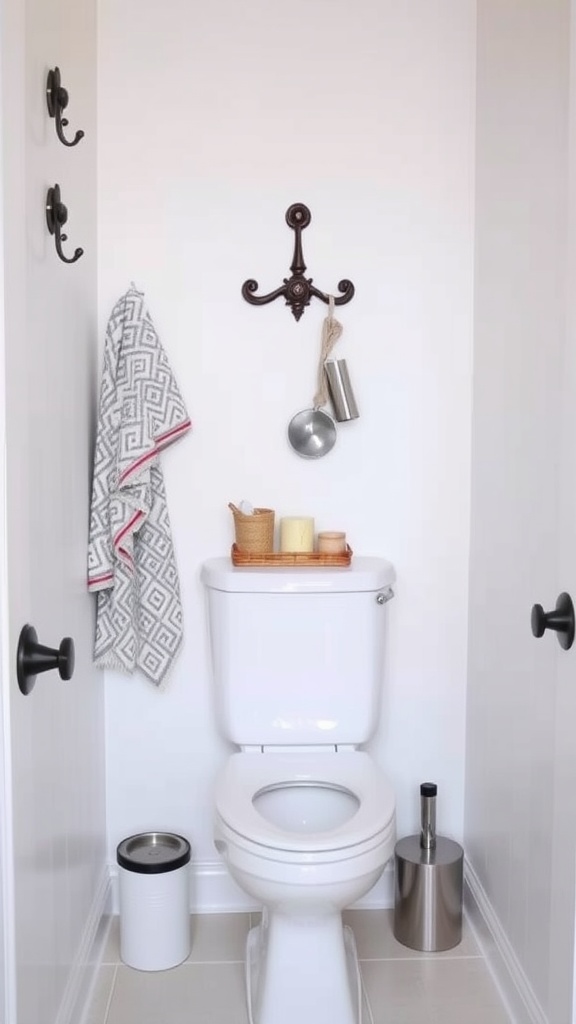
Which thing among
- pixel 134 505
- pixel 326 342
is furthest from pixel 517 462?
pixel 134 505

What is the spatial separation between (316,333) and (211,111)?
0.57 m

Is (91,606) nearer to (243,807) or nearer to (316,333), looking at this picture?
(243,807)

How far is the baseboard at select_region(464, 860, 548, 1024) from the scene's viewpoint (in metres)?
1.77

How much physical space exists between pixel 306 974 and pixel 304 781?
361 mm

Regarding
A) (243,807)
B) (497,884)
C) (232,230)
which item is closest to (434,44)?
(232,230)

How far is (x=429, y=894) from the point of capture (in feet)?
7.00

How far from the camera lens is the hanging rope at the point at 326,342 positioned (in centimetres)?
222

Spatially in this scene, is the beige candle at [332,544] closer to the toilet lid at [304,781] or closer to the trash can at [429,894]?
the toilet lid at [304,781]

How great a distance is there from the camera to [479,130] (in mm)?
2211

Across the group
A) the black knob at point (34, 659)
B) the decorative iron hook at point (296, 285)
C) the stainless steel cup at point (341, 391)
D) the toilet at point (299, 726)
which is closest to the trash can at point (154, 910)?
the toilet at point (299, 726)

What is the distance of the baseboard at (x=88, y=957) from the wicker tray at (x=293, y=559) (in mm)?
828

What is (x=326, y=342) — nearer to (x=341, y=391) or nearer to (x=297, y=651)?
(x=341, y=391)

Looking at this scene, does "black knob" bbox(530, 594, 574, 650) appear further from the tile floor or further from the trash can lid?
the trash can lid

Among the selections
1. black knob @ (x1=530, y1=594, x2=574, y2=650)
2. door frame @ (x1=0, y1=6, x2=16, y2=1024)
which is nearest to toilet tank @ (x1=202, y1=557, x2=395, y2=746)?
black knob @ (x1=530, y1=594, x2=574, y2=650)
